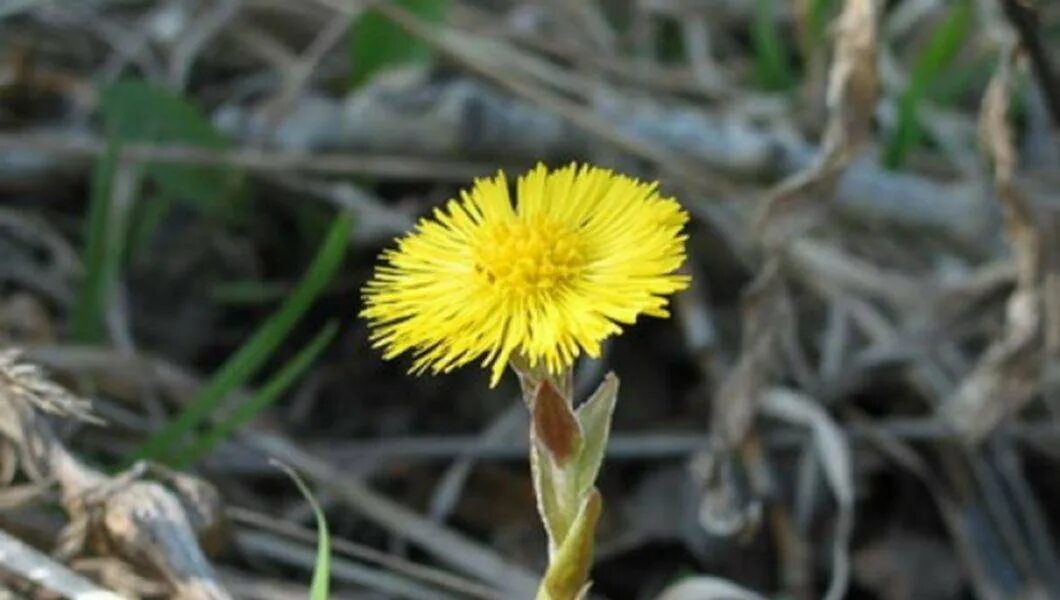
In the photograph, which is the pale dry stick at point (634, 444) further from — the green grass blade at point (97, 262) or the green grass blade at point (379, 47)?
the green grass blade at point (379, 47)

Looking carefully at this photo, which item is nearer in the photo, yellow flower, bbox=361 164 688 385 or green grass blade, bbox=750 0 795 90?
yellow flower, bbox=361 164 688 385

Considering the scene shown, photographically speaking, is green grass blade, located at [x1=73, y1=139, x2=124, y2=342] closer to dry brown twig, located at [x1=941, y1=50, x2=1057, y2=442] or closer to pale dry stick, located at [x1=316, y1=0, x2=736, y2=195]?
pale dry stick, located at [x1=316, y1=0, x2=736, y2=195]

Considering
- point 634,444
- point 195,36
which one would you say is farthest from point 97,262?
point 634,444

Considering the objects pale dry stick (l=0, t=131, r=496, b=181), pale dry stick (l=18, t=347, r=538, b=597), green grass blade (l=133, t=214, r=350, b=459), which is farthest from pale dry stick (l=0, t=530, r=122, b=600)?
pale dry stick (l=0, t=131, r=496, b=181)

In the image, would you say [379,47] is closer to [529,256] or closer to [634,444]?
[634,444]

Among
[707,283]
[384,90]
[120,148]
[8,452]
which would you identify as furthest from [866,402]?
[8,452]

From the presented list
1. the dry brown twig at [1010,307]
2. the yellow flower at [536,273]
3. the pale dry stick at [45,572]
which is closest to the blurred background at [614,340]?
the dry brown twig at [1010,307]

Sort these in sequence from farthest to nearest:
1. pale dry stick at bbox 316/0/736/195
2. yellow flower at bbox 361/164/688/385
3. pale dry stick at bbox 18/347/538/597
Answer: pale dry stick at bbox 316/0/736/195, pale dry stick at bbox 18/347/538/597, yellow flower at bbox 361/164/688/385
